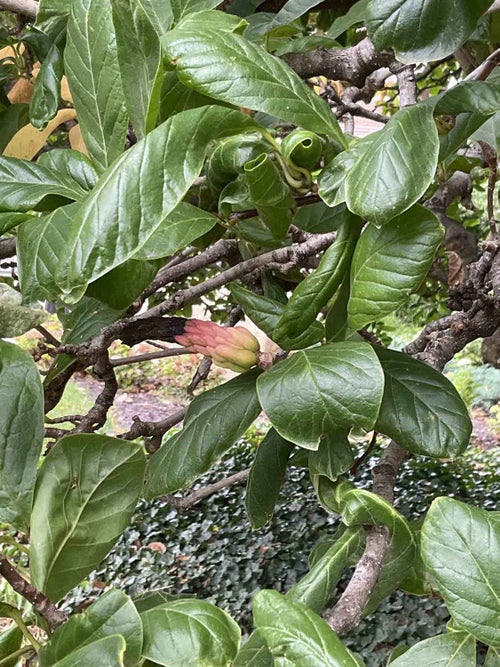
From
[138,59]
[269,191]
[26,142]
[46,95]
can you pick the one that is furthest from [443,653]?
[26,142]

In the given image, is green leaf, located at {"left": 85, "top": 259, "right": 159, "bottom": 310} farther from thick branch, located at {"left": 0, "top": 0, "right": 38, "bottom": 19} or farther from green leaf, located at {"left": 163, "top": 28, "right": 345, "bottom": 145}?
thick branch, located at {"left": 0, "top": 0, "right": 38, "bottom": 19}

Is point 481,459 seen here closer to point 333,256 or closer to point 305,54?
point 305,54

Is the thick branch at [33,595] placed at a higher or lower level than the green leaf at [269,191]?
lower

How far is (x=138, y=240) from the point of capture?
1.22 ft

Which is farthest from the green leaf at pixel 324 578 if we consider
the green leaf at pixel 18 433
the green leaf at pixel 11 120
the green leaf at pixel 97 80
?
the green leaf at pixel 11 120

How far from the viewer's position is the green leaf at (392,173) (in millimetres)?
402

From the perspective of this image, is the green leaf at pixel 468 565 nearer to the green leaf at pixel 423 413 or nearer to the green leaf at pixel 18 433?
the green leaf at pixel 423 413

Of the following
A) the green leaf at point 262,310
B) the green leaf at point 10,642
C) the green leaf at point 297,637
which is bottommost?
the green leaf at point 10,642

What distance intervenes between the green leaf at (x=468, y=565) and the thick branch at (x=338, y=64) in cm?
58

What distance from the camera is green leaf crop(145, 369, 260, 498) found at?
58 cm

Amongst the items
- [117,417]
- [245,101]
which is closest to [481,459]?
[117,417]

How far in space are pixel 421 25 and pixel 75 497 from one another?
400 millimetres

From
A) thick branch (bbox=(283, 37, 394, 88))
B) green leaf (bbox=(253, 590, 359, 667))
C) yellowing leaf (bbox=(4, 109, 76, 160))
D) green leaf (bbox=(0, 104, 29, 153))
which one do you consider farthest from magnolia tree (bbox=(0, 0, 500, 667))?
green leaf (bbox=(0, 104, 29, 153))

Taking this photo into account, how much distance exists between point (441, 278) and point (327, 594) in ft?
4.78
